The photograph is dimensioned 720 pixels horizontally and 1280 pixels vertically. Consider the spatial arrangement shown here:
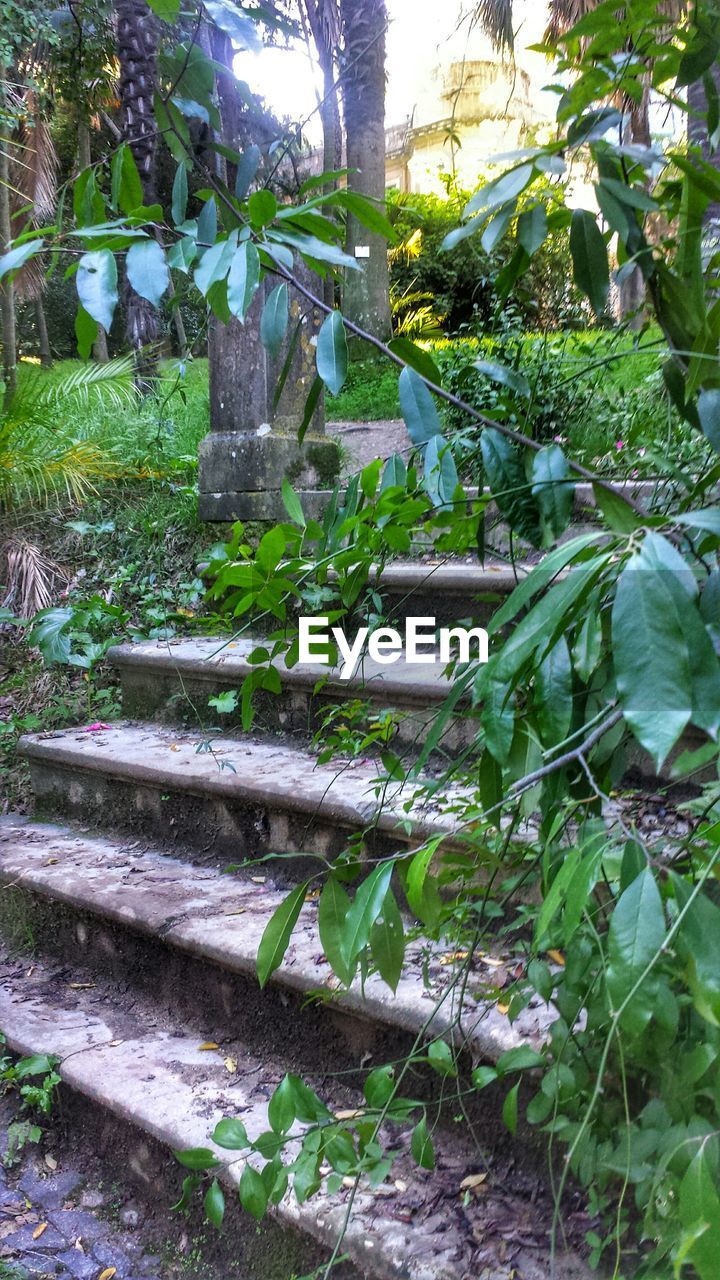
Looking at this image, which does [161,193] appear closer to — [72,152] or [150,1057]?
[72,152]

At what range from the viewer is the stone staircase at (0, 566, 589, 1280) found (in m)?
1.18

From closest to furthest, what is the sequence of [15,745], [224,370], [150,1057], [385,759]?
[385,759] → [150,1057] → [15,745] → [224,370]

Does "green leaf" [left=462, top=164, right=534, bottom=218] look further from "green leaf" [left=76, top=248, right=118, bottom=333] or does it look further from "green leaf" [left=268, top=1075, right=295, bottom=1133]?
"green leaf" [left=268, top=1075, right=295, bottom=1133]

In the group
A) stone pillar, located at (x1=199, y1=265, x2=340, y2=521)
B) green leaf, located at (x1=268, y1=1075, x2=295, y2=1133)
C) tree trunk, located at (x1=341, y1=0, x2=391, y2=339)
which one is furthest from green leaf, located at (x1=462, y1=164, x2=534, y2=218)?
tree trunk, located at (x1=341, y1=0, x2=391, y2=339)

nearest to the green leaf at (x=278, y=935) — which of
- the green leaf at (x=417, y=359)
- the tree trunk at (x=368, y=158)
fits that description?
the green leaf at (x=417, y=359)

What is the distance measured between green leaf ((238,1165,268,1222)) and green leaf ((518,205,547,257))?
923 mm

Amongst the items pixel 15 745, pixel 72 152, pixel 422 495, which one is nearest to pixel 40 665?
pixel 15 745

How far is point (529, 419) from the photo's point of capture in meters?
0.98

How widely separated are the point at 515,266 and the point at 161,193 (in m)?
10.2

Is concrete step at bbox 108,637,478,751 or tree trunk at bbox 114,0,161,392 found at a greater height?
tree trunk at bbox 114,0,161,392

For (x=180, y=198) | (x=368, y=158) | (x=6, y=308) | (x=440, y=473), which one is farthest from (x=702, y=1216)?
(x=368, y=158)

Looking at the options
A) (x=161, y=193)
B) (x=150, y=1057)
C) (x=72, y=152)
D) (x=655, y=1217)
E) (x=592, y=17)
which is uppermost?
(x=72, y=152)

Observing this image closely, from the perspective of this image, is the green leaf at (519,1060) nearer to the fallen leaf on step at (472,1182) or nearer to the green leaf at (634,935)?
the fallen leaf on step at (472,1182)

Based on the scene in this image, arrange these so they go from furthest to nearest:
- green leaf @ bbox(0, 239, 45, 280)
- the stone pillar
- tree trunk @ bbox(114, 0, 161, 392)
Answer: tree trunk @ bbox(114, 0, 161, 392)
the stone pillar
green leaf @ bbox(0, 239, 45, 280)
